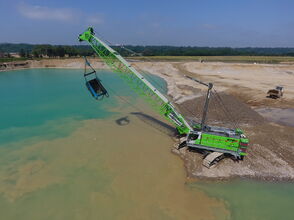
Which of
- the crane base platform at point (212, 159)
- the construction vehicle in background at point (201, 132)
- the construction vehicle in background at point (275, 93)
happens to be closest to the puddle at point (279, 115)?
the construction vehicle in background at point (275, 93)

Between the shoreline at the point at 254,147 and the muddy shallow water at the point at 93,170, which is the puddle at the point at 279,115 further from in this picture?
the muddy shallow water at the point at 93,170

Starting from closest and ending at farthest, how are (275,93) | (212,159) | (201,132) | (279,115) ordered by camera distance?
(212,159) → (201,132) → (279,115) → (275,93)

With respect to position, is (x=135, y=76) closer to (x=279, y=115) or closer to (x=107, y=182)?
(x=107, y=182)

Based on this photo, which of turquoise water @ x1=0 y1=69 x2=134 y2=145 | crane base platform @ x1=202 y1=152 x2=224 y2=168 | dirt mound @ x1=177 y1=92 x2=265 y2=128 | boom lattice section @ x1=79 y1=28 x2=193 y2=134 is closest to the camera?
crane base platform @ x1=202 y1=152 x2=224 y2=168

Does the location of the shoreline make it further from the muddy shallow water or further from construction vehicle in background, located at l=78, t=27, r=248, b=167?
the muddy shallow water

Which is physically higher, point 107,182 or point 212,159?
point 212,159

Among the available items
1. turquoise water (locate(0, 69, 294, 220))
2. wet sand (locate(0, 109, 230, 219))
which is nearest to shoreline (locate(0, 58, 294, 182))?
turquoise water (locate(0, 69, 294, 220))

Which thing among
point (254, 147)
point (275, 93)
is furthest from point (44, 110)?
point (275, 93)

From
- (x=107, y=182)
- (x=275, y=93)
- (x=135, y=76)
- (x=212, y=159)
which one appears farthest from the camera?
(x=275, y=93)
